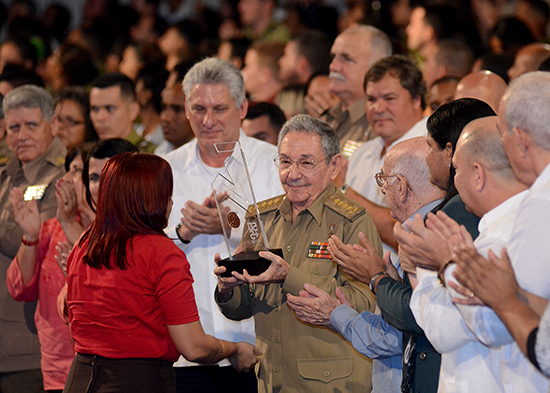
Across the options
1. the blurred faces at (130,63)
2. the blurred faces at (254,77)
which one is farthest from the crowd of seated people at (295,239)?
the blurred faces at (130,63)

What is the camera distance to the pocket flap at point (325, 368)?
2693 millimetres

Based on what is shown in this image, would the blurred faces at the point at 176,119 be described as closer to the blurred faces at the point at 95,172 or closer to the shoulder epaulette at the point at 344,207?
the blurred faces at the point at 95,172

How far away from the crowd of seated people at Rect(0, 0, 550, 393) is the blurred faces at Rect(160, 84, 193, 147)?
0.02 meters

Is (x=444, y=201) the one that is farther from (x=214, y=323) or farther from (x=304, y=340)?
(x=214, y=323)

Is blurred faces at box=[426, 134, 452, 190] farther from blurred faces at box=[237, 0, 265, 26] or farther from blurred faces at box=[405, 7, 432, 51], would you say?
blurred faces at box=[237, 0, 265, 26]

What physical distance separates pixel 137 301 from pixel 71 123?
297 cm

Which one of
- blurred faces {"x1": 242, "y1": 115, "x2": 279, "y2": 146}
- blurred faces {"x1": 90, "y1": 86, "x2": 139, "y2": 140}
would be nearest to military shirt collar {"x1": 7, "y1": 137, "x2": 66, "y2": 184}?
blurred faces {"x1": 90, "y1": 86, "x2": 139, "y2": 140}

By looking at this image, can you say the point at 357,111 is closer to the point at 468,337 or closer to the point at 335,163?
the point at 335,163

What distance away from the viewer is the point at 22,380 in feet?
12.9

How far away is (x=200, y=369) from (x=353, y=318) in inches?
43.7

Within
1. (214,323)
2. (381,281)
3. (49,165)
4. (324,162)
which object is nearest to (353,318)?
(381,281)

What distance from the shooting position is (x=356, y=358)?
276 cm

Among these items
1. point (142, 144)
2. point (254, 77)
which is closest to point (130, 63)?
point (254, 77)

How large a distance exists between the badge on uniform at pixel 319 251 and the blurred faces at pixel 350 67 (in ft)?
6.95
